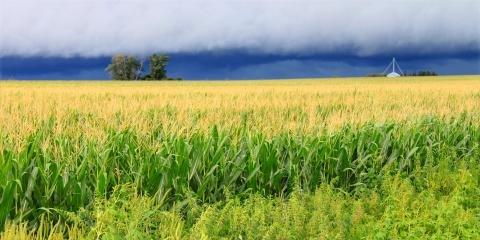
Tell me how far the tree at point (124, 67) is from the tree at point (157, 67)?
2591 mm

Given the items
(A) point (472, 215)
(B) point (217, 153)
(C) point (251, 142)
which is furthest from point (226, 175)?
(A) point (472, 215)

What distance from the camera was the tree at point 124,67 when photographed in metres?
104

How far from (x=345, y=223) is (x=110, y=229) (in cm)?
254

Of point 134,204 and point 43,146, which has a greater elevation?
point 43,146

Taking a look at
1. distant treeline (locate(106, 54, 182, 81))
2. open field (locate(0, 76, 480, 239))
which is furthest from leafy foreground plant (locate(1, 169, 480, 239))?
distant treeline (locate(106, 54, 182, 81))

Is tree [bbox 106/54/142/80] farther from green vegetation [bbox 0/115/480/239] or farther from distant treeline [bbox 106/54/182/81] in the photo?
green vegetation [bbox 0/115/480/239]

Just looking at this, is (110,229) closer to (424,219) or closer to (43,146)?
(43,146)

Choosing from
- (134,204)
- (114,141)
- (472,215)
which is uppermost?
(114,141)

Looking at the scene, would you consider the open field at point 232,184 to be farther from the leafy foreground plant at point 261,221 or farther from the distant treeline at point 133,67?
the distant treeline at point 133,67

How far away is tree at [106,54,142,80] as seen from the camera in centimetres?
10431

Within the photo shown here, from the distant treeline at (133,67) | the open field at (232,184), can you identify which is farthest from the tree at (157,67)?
the open field at (232,184)

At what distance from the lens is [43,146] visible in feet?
21.7

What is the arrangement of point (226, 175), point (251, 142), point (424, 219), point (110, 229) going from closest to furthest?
point (110, 229), point (424, 219), point (226, 175), point (251, 142)

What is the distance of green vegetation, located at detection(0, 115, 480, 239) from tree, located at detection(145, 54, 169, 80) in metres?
95.5
